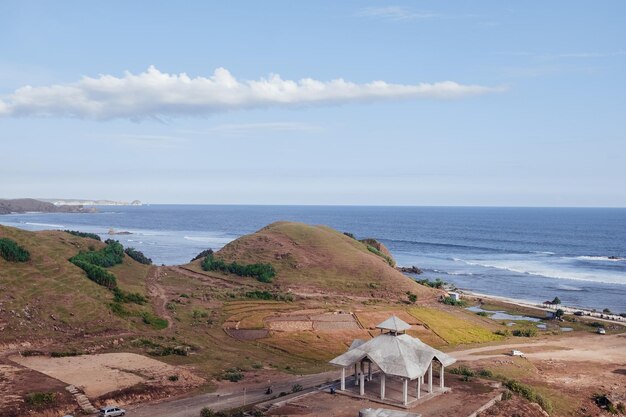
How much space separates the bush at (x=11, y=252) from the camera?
2677 inches

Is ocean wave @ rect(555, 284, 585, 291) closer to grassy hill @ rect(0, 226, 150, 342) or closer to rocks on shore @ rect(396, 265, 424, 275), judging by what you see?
rocks on shore @ rect(396, 265, 424, 275)

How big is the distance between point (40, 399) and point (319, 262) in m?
70.5

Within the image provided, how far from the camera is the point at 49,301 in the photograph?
209 feet

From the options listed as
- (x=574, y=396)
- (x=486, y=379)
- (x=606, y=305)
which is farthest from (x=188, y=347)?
Answer: (x=606, y=305)

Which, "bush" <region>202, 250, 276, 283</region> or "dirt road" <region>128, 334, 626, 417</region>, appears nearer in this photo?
"dirt road" <region>128, 334, 626, 417</region>

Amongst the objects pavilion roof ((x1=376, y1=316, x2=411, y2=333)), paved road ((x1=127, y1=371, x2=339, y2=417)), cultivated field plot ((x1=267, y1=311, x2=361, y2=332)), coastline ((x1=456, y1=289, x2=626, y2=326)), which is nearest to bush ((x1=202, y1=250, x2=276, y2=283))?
cultivated field plot ((x1=267, y1=311, x2=361, y2=332))

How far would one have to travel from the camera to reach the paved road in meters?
40.1

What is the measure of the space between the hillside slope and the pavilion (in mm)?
53780

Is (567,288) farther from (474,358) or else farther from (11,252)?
(11,252)

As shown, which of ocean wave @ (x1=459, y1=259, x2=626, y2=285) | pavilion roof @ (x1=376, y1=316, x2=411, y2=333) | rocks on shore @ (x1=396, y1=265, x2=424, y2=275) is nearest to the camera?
pavilion roof @ (x1=376, y1=316, x2=411, y2=333)

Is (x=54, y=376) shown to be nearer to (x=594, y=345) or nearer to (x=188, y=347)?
(x=188, y=347)

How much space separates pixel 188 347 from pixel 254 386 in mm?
13803

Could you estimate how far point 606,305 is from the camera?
102 meters

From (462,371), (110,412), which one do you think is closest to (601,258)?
(462,371)
